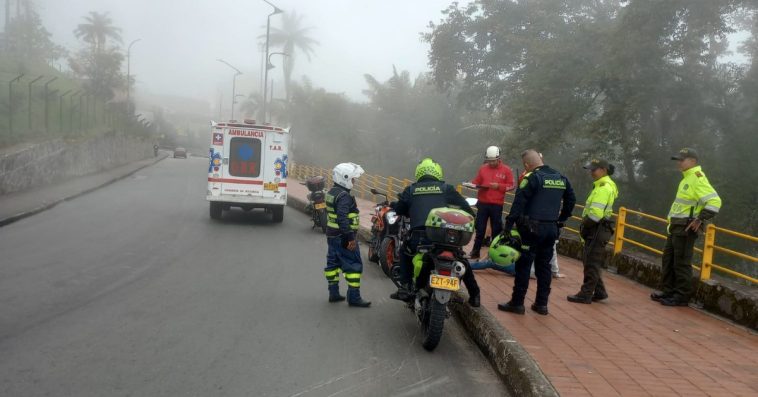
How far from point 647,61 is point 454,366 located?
15.3m

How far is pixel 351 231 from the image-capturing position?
737cm

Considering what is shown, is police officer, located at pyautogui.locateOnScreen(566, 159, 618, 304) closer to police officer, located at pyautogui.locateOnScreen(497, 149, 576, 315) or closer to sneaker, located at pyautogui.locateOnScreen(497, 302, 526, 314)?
police officer, located at pyautogui.locateOnScreen(497, 149, 576, 315)

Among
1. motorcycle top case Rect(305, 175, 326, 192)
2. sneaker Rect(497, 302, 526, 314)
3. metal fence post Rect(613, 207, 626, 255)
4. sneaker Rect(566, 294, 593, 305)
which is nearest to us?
sneaker Rect(497, 302, 526, 314)

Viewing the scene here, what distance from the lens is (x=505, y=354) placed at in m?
5.16

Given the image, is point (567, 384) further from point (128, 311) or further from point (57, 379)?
point (128, 311)

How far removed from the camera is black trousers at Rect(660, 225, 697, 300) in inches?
288

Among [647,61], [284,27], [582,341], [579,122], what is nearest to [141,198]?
[579,122]

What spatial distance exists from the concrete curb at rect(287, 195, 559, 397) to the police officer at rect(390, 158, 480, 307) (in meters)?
0.29

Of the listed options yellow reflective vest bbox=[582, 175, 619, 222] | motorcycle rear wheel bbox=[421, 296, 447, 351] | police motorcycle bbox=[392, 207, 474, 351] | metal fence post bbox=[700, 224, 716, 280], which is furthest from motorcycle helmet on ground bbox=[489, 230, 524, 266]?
metal fence post bbox=[700, 224, 716, 280]

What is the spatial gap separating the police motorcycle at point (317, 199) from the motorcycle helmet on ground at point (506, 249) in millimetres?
6641

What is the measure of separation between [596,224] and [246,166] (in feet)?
31.3

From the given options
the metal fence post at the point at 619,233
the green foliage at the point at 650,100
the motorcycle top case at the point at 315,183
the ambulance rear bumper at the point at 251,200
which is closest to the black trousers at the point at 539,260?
the metal fence post at the point at 619,233

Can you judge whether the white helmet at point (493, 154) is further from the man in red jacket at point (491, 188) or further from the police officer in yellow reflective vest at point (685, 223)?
the police officer in yellow reflective vest at point (685, 223)

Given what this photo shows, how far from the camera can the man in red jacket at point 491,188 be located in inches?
384
